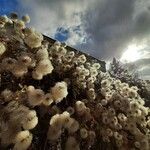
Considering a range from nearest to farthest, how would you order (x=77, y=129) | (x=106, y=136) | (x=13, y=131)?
(x=13, y=131), (x=77, y=129), (x=106, y=136)

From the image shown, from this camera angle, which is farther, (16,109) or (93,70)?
(93,70)

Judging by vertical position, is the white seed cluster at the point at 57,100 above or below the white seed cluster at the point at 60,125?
above

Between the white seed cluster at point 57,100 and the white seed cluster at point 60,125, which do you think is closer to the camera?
the white seed cluster at point 57,100

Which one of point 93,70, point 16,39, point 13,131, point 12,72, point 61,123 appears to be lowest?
point 13,131

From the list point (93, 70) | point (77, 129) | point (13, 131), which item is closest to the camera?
point (13, 131)

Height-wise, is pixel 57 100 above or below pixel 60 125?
above

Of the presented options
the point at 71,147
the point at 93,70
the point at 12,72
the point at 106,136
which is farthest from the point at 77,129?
the point at 93,70

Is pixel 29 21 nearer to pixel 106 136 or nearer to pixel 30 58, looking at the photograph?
pixel 30 58

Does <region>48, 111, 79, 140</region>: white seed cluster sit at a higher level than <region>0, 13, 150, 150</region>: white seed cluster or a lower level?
lower

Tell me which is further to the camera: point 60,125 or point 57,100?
point 57,100

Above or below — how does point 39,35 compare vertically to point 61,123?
above

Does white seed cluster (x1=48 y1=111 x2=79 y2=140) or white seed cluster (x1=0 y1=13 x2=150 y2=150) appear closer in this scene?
white seed cluster (x1=0 y1=13 x2=150 y2=150)

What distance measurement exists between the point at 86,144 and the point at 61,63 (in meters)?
1.23

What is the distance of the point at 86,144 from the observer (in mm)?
5305
